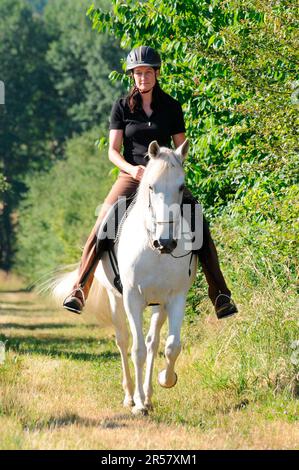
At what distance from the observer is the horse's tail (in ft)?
36.1

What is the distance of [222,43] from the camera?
1249 cm

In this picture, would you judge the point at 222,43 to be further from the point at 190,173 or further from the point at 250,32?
the point at 190,173

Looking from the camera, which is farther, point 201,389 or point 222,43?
point 222,43

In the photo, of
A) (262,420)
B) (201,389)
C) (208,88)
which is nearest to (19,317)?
(208,88)

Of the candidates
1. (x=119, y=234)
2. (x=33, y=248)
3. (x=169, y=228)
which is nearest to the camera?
(x=169, y=228)

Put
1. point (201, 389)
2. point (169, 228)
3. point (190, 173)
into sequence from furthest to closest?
point (190, 173) < point (201, 389) < point (169, 228)

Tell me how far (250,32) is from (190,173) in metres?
2.89

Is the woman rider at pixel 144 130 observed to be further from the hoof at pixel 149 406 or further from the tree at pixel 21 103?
the tree at pixel 21 103

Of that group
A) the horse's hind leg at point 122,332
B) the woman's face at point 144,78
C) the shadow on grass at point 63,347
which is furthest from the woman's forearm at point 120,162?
the shadow on grass at point 63,347

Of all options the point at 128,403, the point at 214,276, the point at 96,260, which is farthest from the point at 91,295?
the point at 214,276

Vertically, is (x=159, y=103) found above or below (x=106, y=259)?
above

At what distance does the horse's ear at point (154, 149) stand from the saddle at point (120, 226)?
26.9 inches

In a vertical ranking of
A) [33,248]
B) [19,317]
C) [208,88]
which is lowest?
[33,248]

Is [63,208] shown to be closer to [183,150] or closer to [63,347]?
[63,347]
